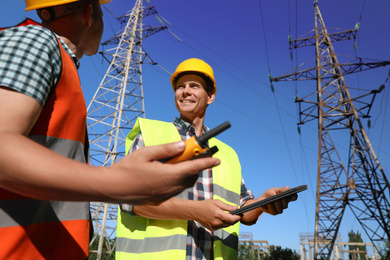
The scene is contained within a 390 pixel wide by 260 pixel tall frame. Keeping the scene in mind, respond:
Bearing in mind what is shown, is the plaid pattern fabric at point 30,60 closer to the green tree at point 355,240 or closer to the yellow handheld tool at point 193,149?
the yellow handheld tool at point 193,149

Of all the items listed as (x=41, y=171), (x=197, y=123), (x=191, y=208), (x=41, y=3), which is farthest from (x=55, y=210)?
(x=197, y=123)

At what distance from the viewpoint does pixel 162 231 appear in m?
1.74

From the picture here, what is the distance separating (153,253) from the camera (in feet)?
5.47

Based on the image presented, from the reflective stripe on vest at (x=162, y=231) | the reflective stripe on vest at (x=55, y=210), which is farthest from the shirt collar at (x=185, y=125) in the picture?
the reflective stripe on vest at (x=55, y=210)

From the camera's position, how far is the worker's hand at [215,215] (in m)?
1.52

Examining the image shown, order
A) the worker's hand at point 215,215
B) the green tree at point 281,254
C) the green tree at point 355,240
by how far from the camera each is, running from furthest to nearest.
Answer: the green tree at point 355,240 → the green tree at point 281,254 → the worker's hand at point 215,215

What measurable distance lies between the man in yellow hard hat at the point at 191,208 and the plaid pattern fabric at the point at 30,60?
1034 mm

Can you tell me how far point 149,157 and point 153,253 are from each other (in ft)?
4.13

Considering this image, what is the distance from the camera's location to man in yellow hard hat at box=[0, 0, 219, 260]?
22.8 inches

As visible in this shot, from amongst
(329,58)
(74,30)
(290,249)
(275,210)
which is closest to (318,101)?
(329,58)

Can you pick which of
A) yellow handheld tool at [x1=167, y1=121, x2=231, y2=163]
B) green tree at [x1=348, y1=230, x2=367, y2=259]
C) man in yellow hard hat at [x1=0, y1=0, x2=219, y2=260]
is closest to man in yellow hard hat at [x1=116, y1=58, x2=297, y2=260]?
man in yellow hard hat at [x1=0, y1=0, x2=219, y2=260]

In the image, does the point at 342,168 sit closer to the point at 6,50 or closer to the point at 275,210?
the point at 275,210

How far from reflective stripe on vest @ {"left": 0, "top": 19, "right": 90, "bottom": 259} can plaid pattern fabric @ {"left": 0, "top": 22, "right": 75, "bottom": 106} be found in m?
0.06

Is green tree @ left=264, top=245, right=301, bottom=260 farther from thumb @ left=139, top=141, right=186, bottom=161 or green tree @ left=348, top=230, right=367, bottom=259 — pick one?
green tree @ left=348, top=230, right=367, bottom=259
